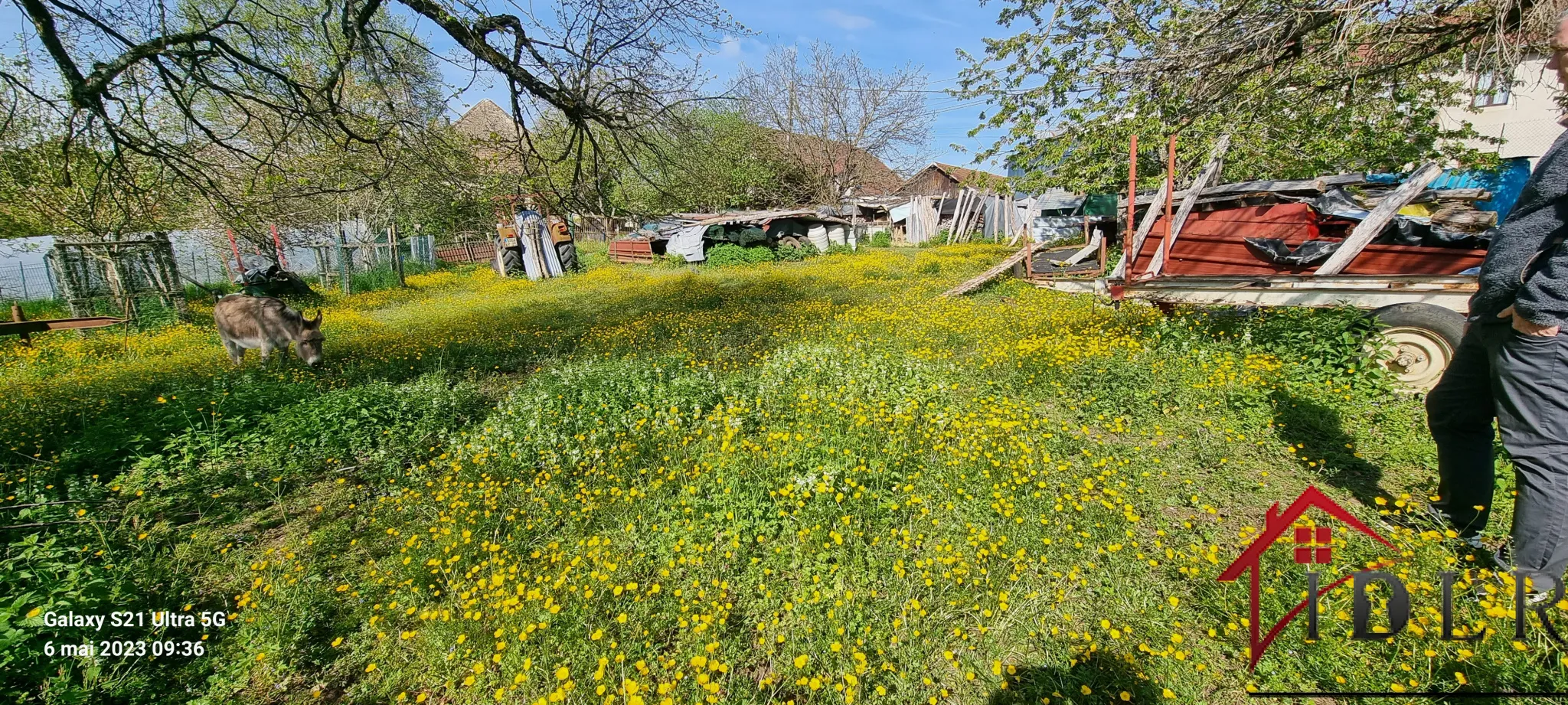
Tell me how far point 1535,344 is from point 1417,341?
3034 millimetres

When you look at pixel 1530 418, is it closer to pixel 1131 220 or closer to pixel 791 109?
pixel 1131 220

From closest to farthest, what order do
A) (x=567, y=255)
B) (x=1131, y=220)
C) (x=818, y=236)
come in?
(x=1131, y=220) < (x=567, y=255) < (x=818, y=236)

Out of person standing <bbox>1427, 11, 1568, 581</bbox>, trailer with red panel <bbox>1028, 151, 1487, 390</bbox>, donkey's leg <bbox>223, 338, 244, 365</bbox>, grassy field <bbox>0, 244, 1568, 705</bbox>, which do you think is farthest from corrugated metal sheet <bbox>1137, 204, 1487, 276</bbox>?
donkey's leg <bbox>223, 338, 244, 365</bbox>

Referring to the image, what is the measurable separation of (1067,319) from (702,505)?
18.1 ft

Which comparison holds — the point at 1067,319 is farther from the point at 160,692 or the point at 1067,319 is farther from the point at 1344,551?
the point at 160,692

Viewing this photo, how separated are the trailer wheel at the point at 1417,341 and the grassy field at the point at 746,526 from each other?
8.2 inches

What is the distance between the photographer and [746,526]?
9.97 feet

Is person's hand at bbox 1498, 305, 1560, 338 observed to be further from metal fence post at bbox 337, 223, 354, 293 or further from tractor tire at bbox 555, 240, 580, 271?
tractor tire at bbox 555, 240, 580, 271

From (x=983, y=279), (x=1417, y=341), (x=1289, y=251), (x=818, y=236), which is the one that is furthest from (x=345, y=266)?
(x=1417, y=341)

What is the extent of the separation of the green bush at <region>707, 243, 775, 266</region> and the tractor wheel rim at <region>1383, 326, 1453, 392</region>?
17051 mm

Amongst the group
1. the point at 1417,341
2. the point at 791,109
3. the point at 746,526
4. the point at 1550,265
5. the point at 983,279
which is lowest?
the point at 746,526

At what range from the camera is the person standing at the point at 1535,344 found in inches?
80.8

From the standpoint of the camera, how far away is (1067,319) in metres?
6.81

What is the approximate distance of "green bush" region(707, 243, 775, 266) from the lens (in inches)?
796
